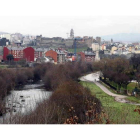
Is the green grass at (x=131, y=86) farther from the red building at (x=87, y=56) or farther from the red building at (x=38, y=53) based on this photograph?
the red building at (x=87, y=56)

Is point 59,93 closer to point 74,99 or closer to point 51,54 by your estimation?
point 74,99

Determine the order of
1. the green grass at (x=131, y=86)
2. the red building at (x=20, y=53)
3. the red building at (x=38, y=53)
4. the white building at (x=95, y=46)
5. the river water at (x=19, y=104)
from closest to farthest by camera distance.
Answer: the river water at (x=19, y=104), the green grass at (x=131, y=86), the red building at (x=20, y=53), the red building at (x=38, y=53), the white building at (x=95, y=46)

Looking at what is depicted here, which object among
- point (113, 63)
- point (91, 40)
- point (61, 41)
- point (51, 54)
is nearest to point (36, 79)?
point (113, 63)

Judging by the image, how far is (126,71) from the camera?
1139 centimetres

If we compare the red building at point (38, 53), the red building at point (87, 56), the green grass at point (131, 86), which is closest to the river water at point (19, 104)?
the green grass at point (131, 86)

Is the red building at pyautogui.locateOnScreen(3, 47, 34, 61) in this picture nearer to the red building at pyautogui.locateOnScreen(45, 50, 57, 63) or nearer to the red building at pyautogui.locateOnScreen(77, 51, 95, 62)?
the red building at pyautogui.locateOnScreen(45, 50, 57, 63)

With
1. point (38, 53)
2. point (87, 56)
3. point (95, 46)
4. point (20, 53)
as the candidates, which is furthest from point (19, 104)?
point (95, 46)

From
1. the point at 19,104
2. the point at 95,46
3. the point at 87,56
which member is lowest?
the point at 19,104

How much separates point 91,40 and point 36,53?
11.4m

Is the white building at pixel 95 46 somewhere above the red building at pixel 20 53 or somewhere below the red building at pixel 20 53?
above

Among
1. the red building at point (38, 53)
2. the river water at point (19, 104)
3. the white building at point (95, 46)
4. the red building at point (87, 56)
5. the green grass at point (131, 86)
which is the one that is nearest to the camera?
the river water at point (19, 104)

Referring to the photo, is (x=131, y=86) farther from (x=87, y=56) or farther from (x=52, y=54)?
(x=87, y=56)

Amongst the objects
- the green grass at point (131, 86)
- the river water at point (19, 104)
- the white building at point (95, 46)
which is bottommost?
the green grass at point (131, 86)

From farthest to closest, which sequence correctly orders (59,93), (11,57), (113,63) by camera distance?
(11,57)
(113,63)
(59,93)
